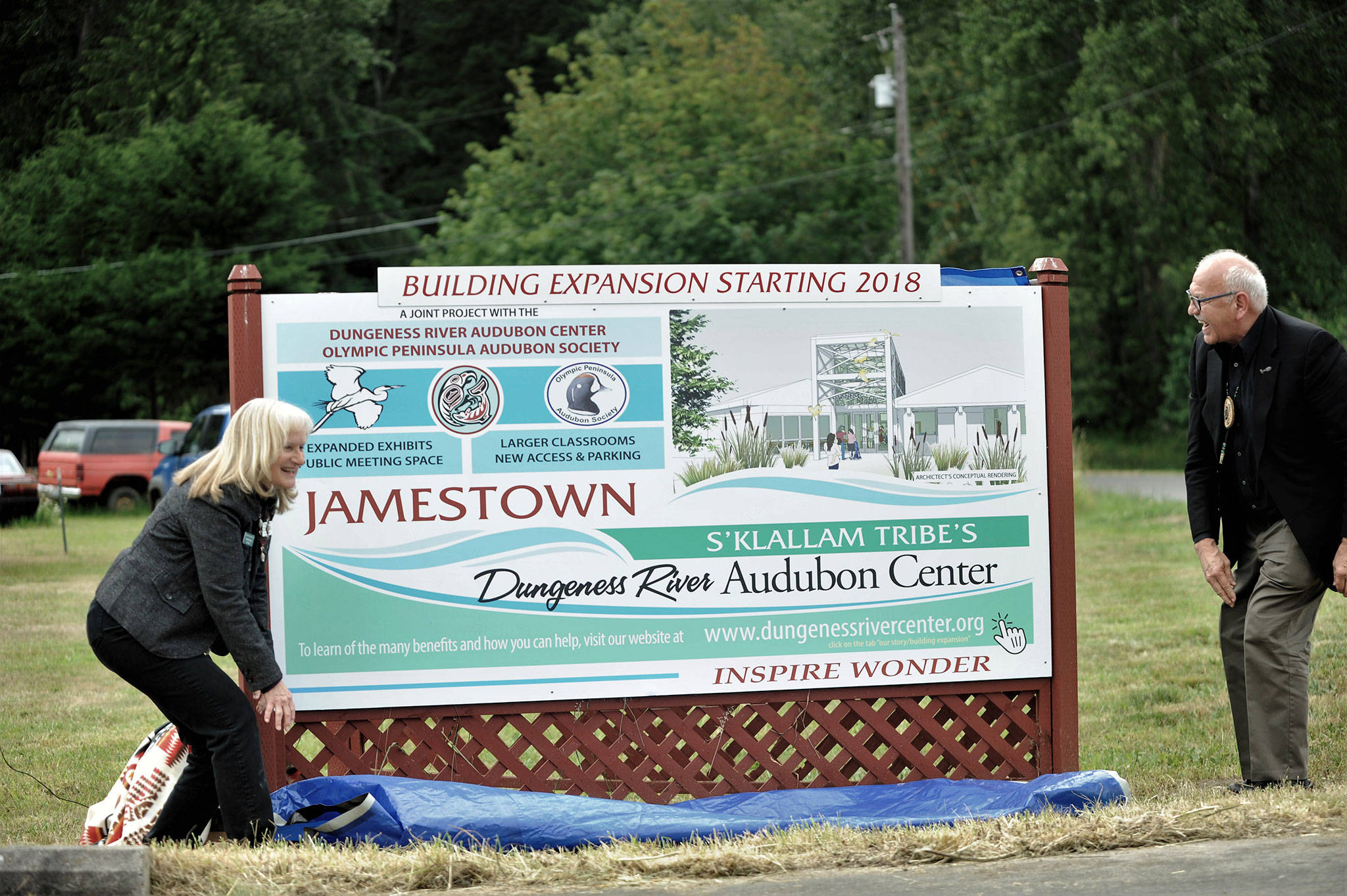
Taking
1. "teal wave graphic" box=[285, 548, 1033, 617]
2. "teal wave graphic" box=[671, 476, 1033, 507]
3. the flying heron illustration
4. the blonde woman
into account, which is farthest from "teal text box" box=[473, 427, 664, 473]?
the blonde woman

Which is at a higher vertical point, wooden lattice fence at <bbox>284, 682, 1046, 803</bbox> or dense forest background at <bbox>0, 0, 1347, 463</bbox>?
dense forest background at <bbox>0, 0, 1347, 463</bbox>

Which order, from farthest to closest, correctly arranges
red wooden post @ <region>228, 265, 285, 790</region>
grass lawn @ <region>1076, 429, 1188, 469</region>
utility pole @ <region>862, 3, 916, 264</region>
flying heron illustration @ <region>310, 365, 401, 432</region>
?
grass lawn @ <region>1076, 429, 1188, 469</region> → utility pole @ <region>862, 3, 916, 264</region> → flying heron illustration @ <region>310, 365, 401, 432</region> → red wooden post @ <region>228, 265, 285, 790</region>

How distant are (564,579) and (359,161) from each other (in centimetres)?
4554

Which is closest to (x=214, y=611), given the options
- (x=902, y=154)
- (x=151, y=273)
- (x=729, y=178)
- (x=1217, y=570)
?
(x=1217, y=570)

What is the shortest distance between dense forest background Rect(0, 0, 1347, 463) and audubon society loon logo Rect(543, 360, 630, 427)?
11400 mm

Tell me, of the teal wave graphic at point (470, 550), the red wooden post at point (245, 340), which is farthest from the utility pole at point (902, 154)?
the red wooden post at point (245, 340)

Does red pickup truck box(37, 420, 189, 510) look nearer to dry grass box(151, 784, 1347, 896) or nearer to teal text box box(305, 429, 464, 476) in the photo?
teal text box box(305, 429, 464, 476)

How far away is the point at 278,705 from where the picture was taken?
15.2 feet

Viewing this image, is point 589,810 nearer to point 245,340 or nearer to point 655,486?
point 655,486

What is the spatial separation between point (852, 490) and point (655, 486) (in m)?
0.80

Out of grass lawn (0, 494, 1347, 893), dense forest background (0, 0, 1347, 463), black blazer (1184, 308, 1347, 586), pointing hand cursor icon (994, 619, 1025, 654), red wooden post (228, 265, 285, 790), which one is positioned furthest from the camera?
dense forest background (0, 0, 1347, 463)

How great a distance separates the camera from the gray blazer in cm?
454

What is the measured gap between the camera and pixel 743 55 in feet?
115

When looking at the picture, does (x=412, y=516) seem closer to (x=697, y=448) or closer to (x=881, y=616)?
(x=697, y=448)
